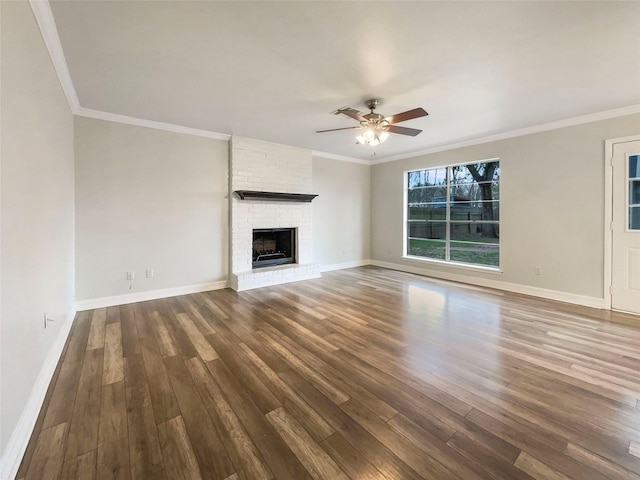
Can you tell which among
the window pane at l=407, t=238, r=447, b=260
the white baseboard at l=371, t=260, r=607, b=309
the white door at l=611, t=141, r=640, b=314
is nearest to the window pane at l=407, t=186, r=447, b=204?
the window pane at l=407, t=238, r=447, b=260

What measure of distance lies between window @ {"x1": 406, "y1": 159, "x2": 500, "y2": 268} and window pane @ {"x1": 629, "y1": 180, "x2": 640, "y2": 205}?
5.29 ft

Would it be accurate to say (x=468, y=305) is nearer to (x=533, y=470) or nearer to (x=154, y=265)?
(x=533, y=470)

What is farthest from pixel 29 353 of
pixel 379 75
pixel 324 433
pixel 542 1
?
pixel 542 1

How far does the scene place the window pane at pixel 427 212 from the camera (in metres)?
5.98

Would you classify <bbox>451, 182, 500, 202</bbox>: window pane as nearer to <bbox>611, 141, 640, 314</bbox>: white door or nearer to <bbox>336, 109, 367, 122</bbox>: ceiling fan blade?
<bbox>611, 141, 640, 314</bbox>: white door

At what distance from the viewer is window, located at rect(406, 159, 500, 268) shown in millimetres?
5168

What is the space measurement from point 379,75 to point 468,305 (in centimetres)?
326

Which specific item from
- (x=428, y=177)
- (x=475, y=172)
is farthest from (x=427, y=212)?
(x=475, y=172)

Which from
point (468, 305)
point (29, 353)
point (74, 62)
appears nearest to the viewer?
point (29, 353)

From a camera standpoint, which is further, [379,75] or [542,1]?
[379,75]

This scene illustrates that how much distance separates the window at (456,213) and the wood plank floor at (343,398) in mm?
2022

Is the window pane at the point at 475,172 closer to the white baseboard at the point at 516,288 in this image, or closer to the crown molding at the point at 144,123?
the white baseboard at the point at 516,288

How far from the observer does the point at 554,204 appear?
14.1 ft

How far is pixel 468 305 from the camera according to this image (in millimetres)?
3965
